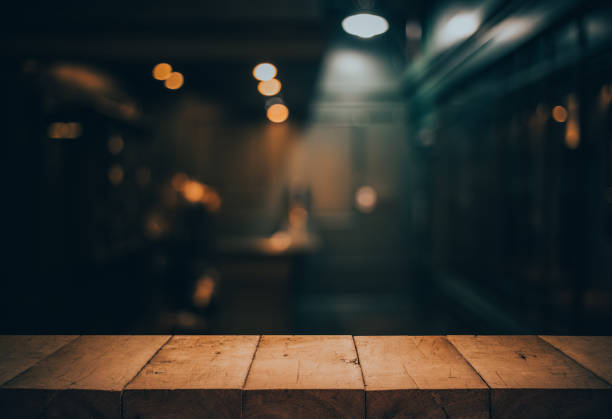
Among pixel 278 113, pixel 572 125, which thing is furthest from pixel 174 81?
pixel 572 125

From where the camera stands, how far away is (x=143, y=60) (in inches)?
177

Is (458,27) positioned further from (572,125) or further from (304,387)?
(304,387)

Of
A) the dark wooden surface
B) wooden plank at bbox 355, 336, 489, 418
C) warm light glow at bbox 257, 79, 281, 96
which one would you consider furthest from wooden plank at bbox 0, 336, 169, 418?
warm light glow at bbox 257, 79, 281, 96

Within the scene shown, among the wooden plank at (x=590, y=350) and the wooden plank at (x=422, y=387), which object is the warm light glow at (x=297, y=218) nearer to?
the wooden plank at (x=590, y=350)

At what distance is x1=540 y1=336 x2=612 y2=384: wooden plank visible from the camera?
0.90 m

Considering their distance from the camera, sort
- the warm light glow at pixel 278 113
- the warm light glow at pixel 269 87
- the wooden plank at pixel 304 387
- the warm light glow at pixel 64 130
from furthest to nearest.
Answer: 1. the warm light glow at pixel 278 113
2. the warm light glow at pixel 269 87
3. the warm light glow at pixel 64 130
4. the wooden plank at pixel 304 387

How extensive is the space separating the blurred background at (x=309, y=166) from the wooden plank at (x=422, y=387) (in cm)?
224

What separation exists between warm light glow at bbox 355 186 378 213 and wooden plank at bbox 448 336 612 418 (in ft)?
19.6

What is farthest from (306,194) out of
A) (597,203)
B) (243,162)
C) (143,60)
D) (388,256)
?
(597,203)

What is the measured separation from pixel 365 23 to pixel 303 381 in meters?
3.62

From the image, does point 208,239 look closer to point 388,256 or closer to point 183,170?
point 183,170

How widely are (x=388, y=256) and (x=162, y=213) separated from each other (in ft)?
11.7

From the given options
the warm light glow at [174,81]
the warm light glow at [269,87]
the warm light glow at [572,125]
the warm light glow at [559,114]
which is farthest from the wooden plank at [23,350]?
the warm light glow at [174,81]

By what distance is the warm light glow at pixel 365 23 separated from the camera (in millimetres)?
3688
